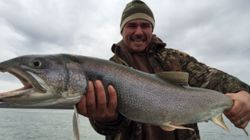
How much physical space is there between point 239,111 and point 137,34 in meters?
2.26

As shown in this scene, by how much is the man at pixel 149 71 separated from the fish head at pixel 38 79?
20.9 inches

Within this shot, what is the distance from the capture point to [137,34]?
6.46 metres

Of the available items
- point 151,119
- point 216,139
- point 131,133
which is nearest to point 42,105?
point 151,119

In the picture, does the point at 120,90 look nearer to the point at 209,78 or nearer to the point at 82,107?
the point at 82,107

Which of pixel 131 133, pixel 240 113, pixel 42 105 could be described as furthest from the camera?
pixel 131 133

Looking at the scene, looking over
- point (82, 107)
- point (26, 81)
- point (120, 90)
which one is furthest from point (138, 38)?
point (26, 81)

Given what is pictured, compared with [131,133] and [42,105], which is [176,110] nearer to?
[131,133]

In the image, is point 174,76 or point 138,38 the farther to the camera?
point 138,38

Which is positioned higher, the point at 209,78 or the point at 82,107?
the point at 209,78

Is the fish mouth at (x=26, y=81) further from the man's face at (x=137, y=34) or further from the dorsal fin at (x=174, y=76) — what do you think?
the man's face at (x=137, y=34)

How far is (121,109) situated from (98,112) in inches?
14.8

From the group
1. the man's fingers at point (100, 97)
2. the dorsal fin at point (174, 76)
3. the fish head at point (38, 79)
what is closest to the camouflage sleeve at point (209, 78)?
the dorsal fin at point (174, 76)

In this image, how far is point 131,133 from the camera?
578 centimetres

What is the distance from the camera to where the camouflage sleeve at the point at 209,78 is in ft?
19.4
